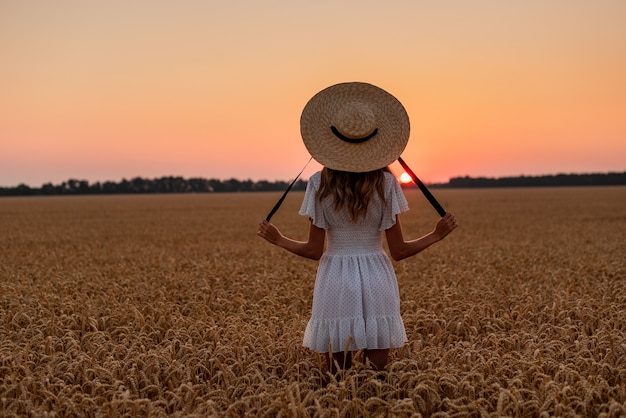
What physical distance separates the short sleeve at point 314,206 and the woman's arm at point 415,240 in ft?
1.70

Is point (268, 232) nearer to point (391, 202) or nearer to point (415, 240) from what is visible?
point (391, 202)

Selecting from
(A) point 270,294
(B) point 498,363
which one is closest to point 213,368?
(B) point 498,363

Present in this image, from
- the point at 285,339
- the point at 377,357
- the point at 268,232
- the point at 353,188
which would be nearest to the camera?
the point at 353,188

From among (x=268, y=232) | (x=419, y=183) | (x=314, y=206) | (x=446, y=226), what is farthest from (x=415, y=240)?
(x=268, y=232)

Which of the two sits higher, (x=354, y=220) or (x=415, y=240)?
(x=354, y=220)

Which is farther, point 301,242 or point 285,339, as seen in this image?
point 285,339

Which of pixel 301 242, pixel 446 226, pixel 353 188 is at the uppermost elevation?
pixel 353 188

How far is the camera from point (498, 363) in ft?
16.7

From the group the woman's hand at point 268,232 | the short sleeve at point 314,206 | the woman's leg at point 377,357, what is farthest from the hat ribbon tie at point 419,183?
the woman's leg at point 377,357

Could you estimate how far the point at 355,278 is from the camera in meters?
4.57

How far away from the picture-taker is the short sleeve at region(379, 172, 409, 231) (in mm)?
4512

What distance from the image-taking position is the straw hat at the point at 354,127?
4234 mm

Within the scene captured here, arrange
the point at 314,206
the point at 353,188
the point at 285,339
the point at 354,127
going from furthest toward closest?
the point at 285,339 < the point at 314,206 < the point at 353,188 < the point at 354,127

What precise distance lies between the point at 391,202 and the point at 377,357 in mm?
1213
